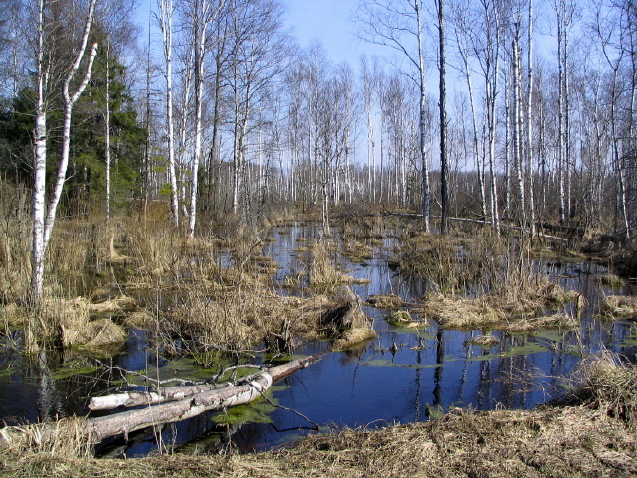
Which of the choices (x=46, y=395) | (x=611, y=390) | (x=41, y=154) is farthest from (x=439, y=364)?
(x=41, y=154)

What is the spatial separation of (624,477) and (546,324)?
553cm

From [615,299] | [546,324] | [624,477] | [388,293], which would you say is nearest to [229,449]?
[624,477]

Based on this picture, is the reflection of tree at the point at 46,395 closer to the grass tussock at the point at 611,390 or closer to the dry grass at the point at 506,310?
the grass tussock at the point at 611,390

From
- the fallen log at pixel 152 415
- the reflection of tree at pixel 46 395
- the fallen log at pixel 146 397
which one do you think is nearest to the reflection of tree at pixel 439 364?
the fallen log at pixel 152 415

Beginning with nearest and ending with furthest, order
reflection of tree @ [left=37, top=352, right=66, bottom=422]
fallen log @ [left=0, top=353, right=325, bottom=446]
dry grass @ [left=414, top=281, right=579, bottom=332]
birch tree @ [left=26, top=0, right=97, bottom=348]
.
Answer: fallen log @ [left=0, top=353, right=325, bottom=446]
reflection of tree @ [left=37, top=352, right=66, bottom=422]
birch tree @ [left=26, top=0, right=97, bottom=348]
dry grass @ [left=414, top=281, right=579, bottom=332]

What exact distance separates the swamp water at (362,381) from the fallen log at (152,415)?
0.16m

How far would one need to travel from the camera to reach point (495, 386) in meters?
6.36

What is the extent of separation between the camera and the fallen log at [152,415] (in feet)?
13.2

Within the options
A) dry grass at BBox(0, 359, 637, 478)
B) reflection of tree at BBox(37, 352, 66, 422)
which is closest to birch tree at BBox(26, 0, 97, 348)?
reflection of tree at BBox(37, 352, 66, 422)

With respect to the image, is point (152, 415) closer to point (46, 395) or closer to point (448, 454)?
point (46, 395)

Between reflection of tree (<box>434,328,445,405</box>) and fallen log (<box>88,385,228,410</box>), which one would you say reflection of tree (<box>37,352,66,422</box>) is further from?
reflection of tree (<box>434,328,445,405</box>)

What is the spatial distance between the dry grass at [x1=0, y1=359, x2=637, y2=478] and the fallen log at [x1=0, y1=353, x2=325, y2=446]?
195 mm

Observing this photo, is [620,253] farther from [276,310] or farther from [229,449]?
[229,449]

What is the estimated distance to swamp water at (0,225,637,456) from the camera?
5234 mm
